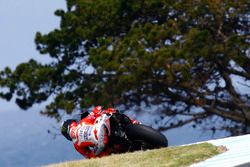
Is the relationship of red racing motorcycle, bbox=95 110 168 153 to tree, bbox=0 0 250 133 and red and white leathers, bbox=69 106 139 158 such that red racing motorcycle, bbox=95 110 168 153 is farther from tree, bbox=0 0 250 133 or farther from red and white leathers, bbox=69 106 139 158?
tree, bbox=0 0 250 133

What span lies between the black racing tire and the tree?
20434 mm

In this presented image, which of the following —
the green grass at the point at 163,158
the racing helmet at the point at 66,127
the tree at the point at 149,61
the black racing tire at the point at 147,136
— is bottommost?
the green grass at the point at 163,158

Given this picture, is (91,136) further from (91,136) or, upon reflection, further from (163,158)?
(163,158)

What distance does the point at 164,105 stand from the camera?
38406mm

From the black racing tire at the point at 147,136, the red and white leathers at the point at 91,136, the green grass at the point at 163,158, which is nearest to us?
the green grass at the point at 163,158

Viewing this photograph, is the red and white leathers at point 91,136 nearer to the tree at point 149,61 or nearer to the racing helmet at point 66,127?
the racing helmet at point 66,127

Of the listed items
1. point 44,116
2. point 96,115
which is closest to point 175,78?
point 44,116

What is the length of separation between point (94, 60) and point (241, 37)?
6164mm

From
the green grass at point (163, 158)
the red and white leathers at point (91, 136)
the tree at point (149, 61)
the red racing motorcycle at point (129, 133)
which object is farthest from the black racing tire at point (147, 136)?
the tree at point (149, 61)

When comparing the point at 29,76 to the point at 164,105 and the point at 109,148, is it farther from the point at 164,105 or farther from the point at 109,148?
the point at 109,148

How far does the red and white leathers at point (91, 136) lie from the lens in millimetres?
13141

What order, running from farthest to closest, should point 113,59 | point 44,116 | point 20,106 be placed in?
point 20,106 → point 44,116 → point 113,59

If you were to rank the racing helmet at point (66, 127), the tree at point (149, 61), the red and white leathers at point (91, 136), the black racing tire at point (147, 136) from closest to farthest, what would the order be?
the red and white leathers at point (91, 136) → the black racing tire at point (147, 136) → the racing helmet at point (66, 127) → the tree at point (149, 61)

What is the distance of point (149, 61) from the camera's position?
34.1 m
